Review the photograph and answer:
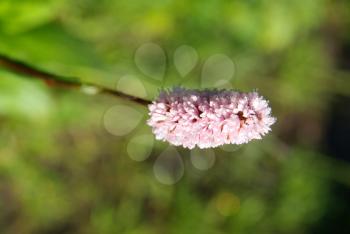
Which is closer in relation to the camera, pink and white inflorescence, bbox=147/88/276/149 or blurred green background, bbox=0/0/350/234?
pink and white inflorescence, bbox=147/88/276/149

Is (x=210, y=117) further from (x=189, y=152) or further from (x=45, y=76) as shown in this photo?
(x=189, y=152)

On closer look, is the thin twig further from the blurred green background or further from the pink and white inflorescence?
the blurred green background

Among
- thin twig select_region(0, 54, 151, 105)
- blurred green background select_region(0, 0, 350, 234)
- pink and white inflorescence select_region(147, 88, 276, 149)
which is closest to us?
pink and white inflorescence select_region(147, 88, 276, 149)

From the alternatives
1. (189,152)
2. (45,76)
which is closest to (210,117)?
(45,76)

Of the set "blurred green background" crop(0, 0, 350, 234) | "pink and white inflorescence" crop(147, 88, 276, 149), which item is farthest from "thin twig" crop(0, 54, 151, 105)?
"blurred green background" crop(0, 0, 350, 234)

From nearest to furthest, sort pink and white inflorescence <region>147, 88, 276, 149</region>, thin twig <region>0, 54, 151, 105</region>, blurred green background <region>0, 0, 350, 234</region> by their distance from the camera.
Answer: pink and white inflorescence <region>147, 88, 276, 149</region> → thin twig <region>0, 54, 151, 105</region> → blurred green background <region>0, 0, 350, 234</region>

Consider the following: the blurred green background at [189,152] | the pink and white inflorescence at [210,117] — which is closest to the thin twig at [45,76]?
the pink and white inflorescence at [210,117]

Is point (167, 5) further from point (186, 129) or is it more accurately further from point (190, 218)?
point (186, 129)
